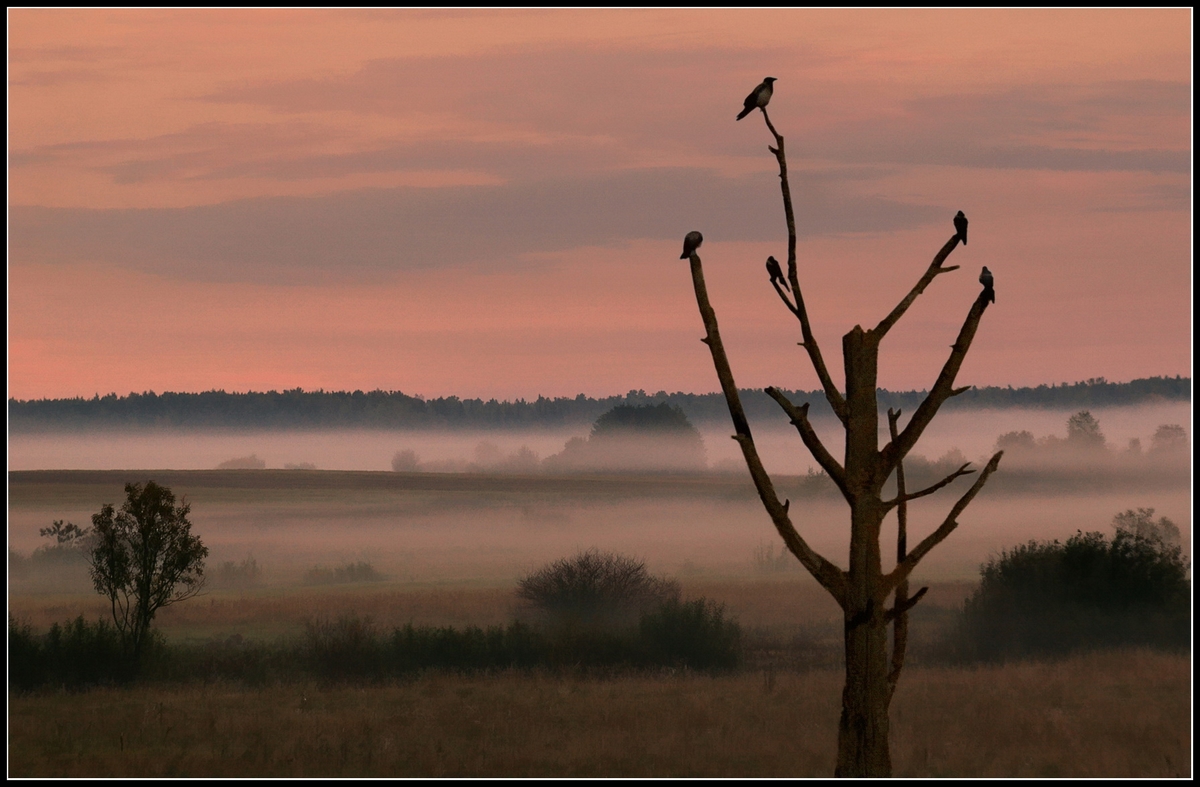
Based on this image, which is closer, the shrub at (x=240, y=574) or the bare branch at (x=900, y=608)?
the bare branch at (x=900, y=608)

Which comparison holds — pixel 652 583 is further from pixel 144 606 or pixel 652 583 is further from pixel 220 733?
pixel 220 733

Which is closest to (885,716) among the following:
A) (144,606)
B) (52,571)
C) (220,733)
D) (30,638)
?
(220,733)

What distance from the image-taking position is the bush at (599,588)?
3844cm

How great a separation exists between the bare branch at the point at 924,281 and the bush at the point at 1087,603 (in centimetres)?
2932

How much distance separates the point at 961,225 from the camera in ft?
27.6

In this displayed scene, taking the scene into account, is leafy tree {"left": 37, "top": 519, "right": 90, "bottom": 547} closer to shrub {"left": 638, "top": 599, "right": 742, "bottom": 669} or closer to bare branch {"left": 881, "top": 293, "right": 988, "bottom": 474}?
shrub {"left": 638, "top": 599, "right": 742, "bottom": 669}

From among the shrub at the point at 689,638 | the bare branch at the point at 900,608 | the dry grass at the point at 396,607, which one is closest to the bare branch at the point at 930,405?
the bare branch at the point at 900,608

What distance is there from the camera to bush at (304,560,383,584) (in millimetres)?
62500

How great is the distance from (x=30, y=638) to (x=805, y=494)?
2286 inches

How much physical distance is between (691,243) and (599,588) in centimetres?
3131

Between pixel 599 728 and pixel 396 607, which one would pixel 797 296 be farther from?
pixel 396 607

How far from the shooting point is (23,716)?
964 inches

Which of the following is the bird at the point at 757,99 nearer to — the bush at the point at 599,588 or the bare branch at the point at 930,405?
the bare branch at the point at 930,405

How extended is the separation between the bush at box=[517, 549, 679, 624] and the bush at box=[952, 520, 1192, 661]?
8999 mm
